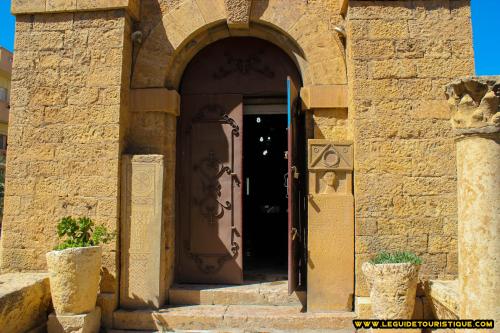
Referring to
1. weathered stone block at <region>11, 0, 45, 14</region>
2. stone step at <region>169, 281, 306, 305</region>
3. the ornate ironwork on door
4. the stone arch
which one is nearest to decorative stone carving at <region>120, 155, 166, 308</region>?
stone step at <region>169, 281, 306, 305</region>

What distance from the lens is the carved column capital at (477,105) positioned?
2861 millimetres

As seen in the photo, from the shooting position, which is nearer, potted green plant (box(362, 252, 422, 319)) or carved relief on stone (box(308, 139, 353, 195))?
potted green plant (box(362, 252, 422, 319))

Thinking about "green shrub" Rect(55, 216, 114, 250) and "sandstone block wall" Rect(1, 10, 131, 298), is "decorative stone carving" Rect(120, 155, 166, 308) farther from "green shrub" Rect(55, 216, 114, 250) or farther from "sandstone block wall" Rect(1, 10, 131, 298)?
"green shrub" Rect(55, 216, 114, 250)

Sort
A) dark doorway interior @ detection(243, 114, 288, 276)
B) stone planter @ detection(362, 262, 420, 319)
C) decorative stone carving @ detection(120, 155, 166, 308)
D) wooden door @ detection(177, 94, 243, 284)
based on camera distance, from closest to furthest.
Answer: stone planter @ detection(362, 262, 420, 319) → decorative stone carving @ detection(120, 155, 166, 308) → wooden door @ detection(177, 94, 243, 284) → dark doorway interior @ detection(243, 114, 288, 276)

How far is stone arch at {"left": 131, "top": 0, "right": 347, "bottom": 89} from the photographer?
4840mm

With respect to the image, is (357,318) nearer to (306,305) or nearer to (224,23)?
(306,305)

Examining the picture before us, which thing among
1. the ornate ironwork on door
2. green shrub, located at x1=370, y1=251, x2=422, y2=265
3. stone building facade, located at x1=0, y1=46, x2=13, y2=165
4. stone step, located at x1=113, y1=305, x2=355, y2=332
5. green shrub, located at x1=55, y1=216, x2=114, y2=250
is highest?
stone building facade, located at x1=0, y1=46, x2=13, y2=165

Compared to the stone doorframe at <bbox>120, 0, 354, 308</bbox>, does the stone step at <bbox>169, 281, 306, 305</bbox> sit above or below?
below

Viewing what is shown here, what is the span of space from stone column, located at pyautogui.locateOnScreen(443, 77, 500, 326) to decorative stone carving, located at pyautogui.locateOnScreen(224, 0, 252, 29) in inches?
107

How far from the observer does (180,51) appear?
16.7 ft

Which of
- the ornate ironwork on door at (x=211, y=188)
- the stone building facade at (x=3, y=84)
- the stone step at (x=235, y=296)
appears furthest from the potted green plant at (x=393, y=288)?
the stone building facade at (x=3, y=84)

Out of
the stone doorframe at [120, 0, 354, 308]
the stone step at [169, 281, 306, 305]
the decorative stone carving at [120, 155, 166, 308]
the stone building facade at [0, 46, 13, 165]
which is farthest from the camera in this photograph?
the stone building facade at [0, 46, 13, 165]

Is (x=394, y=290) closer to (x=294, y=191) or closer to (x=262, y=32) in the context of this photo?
(x=294, y=191)

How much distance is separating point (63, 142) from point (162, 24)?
1.82 metres
